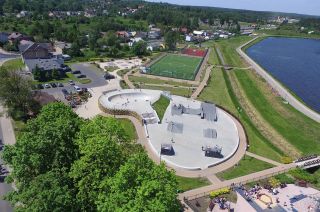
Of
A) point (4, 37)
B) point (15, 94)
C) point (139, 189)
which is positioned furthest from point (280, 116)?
point (4, 37)

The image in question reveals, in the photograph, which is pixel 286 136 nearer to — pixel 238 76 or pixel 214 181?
pixel 214 181

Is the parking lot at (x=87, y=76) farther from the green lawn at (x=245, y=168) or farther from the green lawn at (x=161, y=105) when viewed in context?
the green lawn at (x=245, y=168)

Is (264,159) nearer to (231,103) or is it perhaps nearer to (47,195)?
(231,103)

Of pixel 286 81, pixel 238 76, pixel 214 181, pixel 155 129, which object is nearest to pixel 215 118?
pixel 155 129

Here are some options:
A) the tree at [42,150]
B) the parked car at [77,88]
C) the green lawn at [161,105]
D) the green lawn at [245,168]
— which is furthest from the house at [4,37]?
the green lawn at [245,168]

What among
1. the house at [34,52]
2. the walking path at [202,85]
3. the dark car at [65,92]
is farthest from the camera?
the house at [34,52]

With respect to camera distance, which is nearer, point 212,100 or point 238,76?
point 212,100

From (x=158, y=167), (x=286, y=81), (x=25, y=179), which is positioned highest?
(x=158, y=167)
